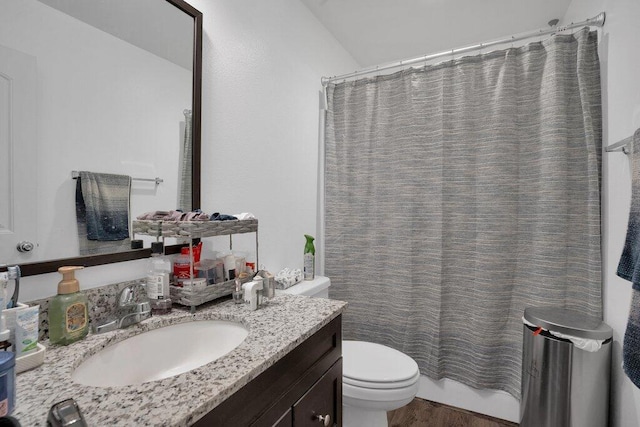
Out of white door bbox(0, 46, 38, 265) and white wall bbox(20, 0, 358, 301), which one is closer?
white door bbox(0, 46, 38, 265)

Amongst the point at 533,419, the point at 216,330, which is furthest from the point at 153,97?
the point at 533,419

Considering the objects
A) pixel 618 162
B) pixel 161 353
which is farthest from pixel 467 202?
pixel 161 353

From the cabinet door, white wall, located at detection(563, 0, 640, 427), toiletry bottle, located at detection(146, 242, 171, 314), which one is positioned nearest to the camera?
the cabinet door

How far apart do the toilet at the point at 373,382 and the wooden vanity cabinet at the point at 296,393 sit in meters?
0.29

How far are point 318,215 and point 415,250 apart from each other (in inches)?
27.7

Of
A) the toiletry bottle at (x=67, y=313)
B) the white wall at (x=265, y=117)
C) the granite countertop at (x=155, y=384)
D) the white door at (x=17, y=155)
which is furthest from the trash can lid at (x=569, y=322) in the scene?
the white door at (x=17, y=155)

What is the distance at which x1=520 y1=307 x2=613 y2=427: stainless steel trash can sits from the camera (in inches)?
52.2

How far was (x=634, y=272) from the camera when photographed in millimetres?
883

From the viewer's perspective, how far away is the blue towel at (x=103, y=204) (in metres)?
0.91

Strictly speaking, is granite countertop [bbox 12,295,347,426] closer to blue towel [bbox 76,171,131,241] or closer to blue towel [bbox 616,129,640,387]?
blue towel [bbox 76,171,131,241]

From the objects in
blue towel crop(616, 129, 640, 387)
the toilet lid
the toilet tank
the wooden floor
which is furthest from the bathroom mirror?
the wooden floor

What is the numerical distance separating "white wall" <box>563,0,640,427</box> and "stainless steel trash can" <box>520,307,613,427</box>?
6 centimetres

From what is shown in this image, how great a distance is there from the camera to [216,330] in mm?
992

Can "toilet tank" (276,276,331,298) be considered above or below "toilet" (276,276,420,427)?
above
